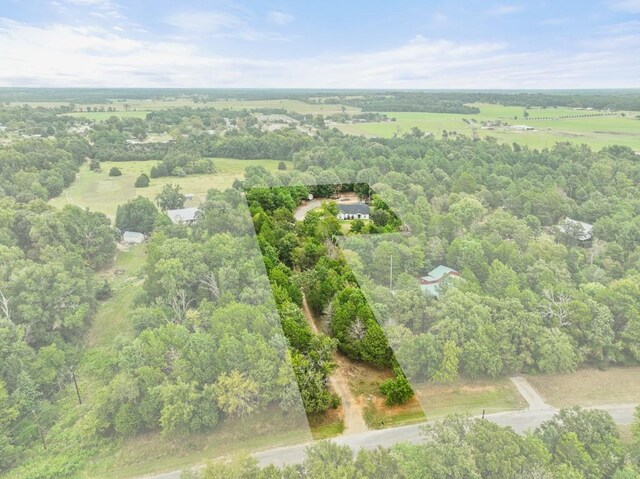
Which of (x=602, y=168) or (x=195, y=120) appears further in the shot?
(x=195, y=120)

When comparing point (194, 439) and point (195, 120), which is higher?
point (195, 120)

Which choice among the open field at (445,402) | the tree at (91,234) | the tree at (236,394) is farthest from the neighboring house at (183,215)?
the open field at (445,402)

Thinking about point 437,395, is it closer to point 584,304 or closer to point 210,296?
point 584,304

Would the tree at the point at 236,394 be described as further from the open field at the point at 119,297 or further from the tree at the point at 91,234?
the tree at the point at 91,234

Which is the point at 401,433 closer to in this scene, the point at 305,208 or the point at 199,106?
the point at 305,208

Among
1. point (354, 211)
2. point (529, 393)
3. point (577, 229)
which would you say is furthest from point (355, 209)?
point (529, 393)

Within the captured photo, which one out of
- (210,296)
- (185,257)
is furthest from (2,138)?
(210,296)
